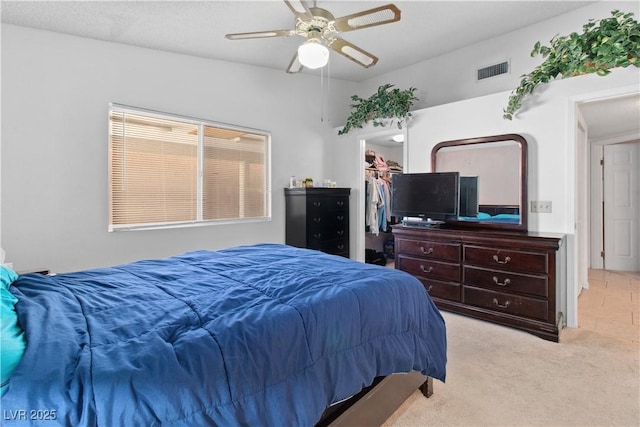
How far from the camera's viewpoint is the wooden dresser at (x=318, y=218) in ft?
13.5

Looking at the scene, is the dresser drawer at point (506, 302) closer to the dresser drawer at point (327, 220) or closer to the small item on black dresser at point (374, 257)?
the dresser drawer at point (327, 220)

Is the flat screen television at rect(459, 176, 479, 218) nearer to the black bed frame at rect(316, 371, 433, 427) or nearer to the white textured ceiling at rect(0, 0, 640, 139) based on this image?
the white textured ceiling at rect(0, 0, 640, 139)

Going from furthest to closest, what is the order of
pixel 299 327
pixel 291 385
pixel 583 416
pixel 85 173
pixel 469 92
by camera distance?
pixel 469 92 < pixel 85 173 < pixel 583 416 < pixel 299 327 < pixel 291 385

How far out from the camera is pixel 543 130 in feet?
10.1

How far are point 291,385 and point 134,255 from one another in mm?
2721

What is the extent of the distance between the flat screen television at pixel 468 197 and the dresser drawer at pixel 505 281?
0.68 m

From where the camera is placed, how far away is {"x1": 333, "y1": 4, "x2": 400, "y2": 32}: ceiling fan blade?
6.46ft

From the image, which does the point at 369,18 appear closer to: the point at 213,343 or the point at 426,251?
the point at 213,343

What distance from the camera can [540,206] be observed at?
10.2 feet

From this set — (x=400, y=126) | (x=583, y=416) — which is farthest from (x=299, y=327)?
(x=400, y=126)

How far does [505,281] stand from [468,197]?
3.27 feet

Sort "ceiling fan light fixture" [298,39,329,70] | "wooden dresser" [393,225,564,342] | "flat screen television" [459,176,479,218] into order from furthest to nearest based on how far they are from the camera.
Answer: "flat screen television" [459,176,479,218] < "wooden dresser" [393,225,564,342] < "ceiling fan light fixture" [298,39,329,70]

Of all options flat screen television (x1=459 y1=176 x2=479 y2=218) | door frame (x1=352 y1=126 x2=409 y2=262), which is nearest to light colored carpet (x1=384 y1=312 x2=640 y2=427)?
flat screen television (x1=459 y1=176 x2=479 y2=218)

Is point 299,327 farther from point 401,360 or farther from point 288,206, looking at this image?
point 288,206
